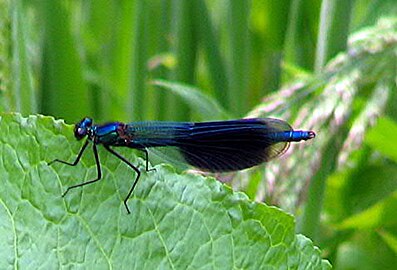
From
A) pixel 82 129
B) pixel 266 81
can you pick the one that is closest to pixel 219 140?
pixel 82 129

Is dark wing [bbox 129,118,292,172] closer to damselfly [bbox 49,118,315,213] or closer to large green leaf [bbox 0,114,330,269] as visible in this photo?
damselfly [bbox 49,118,315,213]

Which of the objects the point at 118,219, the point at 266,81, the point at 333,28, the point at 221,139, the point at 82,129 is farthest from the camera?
the point at 266,81

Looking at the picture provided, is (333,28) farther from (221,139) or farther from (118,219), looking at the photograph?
(118,219)

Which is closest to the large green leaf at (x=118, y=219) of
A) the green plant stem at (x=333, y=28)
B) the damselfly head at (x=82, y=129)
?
the damselfly head at (x=82, y=129)

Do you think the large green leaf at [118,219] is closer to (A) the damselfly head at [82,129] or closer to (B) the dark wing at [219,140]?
(A) the damselfly head at [82,129]

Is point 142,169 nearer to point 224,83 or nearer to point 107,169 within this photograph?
→ point 107,169

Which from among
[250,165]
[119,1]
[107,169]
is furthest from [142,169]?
[119,1]
